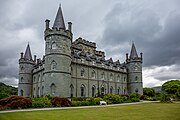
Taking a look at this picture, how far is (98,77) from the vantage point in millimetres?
46719

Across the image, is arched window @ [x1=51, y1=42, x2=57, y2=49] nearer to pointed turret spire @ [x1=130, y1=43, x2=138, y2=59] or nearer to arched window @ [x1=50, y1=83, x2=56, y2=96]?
arched window @ [x1=50, y1=83, x2=56, y2=96]

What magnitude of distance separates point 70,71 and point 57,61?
12.7 feet

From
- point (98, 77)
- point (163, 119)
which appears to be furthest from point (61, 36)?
point (163, 119)

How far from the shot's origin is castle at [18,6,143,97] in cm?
3503

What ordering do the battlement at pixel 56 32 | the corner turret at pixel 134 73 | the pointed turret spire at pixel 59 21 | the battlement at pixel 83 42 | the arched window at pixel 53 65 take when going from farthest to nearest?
the corner turret at pixel 134 73 → the battlement at pixel 83 42 → the pointed turret spire at pixel 59 21 → the battlement at pixel 56 32 → the arched window at pixel 53 65

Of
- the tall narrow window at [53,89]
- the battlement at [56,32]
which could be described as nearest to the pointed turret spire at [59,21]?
the battlement at [56,32]

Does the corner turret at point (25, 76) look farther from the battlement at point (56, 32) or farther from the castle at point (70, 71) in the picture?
the battlement at point (56, 32)

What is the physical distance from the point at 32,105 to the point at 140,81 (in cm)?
3949

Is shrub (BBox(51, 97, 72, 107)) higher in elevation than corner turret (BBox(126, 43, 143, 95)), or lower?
lower

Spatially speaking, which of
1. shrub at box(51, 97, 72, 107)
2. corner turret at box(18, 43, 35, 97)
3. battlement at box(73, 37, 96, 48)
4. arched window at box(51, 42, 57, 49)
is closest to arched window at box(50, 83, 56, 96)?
arched window at box(51, 42, 57, 49)

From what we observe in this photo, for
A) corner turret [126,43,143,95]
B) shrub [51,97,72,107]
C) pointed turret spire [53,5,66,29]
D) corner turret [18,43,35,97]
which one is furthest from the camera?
corner turret [126,43,143,95]

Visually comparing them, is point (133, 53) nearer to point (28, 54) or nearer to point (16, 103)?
point (28, 54)

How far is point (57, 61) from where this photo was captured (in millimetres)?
34906

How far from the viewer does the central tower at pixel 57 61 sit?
34.3m
